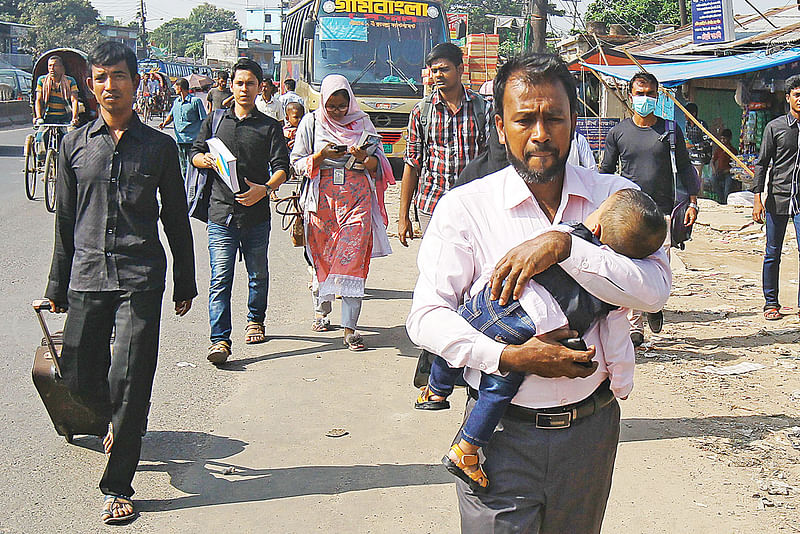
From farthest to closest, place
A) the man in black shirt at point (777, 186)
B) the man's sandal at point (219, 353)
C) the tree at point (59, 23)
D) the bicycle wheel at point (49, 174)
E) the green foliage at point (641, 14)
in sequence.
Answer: the tree at point (59, 23)
the green foliage at point (641, 14)
the bicycle wheel at point (49, 174)
the man in black shirt at point (777, 186)
the man's sandal at point (219, 353)

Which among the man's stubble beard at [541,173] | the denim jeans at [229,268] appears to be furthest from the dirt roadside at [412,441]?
the man's stubble beard at [541,173]

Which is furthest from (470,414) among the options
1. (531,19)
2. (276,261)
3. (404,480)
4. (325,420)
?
(531,19)

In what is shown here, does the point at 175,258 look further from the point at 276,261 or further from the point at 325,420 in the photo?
the point at 276,261

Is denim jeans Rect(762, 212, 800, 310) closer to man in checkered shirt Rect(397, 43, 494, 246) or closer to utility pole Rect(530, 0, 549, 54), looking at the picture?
man in checkered shirt Rect(397, 43, 494, 246)

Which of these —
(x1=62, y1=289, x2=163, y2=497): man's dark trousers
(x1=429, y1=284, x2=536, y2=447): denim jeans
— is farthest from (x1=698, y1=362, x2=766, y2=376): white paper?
(x1=429, y1=284, x2=536, y2=447): denim jeans

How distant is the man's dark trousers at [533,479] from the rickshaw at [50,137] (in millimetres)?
10914

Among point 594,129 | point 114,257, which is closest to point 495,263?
point 114,257

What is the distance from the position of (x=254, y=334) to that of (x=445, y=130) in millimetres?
2161

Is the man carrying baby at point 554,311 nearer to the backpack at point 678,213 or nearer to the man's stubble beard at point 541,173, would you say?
the man's stubble beard at point 541,173

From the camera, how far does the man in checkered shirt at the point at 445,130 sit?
18.4ft

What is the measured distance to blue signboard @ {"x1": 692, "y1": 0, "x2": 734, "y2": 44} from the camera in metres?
16.0

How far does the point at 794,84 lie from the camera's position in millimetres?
7293

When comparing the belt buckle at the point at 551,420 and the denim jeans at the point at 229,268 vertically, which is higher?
the belt buckle at the point at 551,420

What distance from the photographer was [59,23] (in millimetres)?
76125
